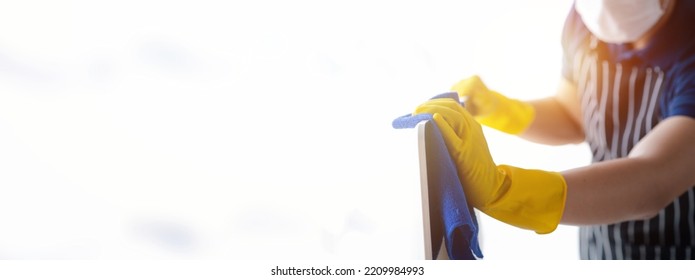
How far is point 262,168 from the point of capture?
1.39 m

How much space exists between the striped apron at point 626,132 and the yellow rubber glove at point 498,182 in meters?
0.43

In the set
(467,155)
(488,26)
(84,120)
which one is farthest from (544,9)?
(84,120)

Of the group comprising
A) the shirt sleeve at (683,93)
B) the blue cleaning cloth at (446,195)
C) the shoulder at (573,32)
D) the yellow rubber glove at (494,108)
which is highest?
the shoulder at (573,32)

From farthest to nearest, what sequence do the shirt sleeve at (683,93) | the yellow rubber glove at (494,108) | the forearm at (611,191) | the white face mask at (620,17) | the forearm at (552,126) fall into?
the forearm at (552,126)
the yellow rubber glove at (494,108)
the white face mask at (620,17)
the shirt sleeve at (683,93)
the forearm at (611,191)

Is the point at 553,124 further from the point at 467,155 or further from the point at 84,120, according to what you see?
the point at 84,120

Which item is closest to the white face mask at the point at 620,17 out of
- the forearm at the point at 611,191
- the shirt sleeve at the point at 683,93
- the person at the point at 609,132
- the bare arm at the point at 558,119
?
the person at the point at 609,132

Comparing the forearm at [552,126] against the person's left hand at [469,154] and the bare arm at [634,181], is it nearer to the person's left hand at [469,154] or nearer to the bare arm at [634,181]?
the bare arm at [634,181]

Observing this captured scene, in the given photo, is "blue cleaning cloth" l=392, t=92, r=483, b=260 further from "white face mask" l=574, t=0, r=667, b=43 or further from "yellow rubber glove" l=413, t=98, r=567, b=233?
"white face mask" l=574, t=0, r=667, b=43

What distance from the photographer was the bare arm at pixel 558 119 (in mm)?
1370

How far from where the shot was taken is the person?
83 centimetres

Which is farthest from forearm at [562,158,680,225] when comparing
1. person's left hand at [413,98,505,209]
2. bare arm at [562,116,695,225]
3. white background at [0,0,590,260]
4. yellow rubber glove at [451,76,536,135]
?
white background at [0,0,590,260]

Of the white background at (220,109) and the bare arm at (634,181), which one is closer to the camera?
the bare arm at (634,181)

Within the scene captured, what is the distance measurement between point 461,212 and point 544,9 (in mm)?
851

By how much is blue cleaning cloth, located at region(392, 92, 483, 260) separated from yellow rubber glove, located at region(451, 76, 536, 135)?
0.50 meters
